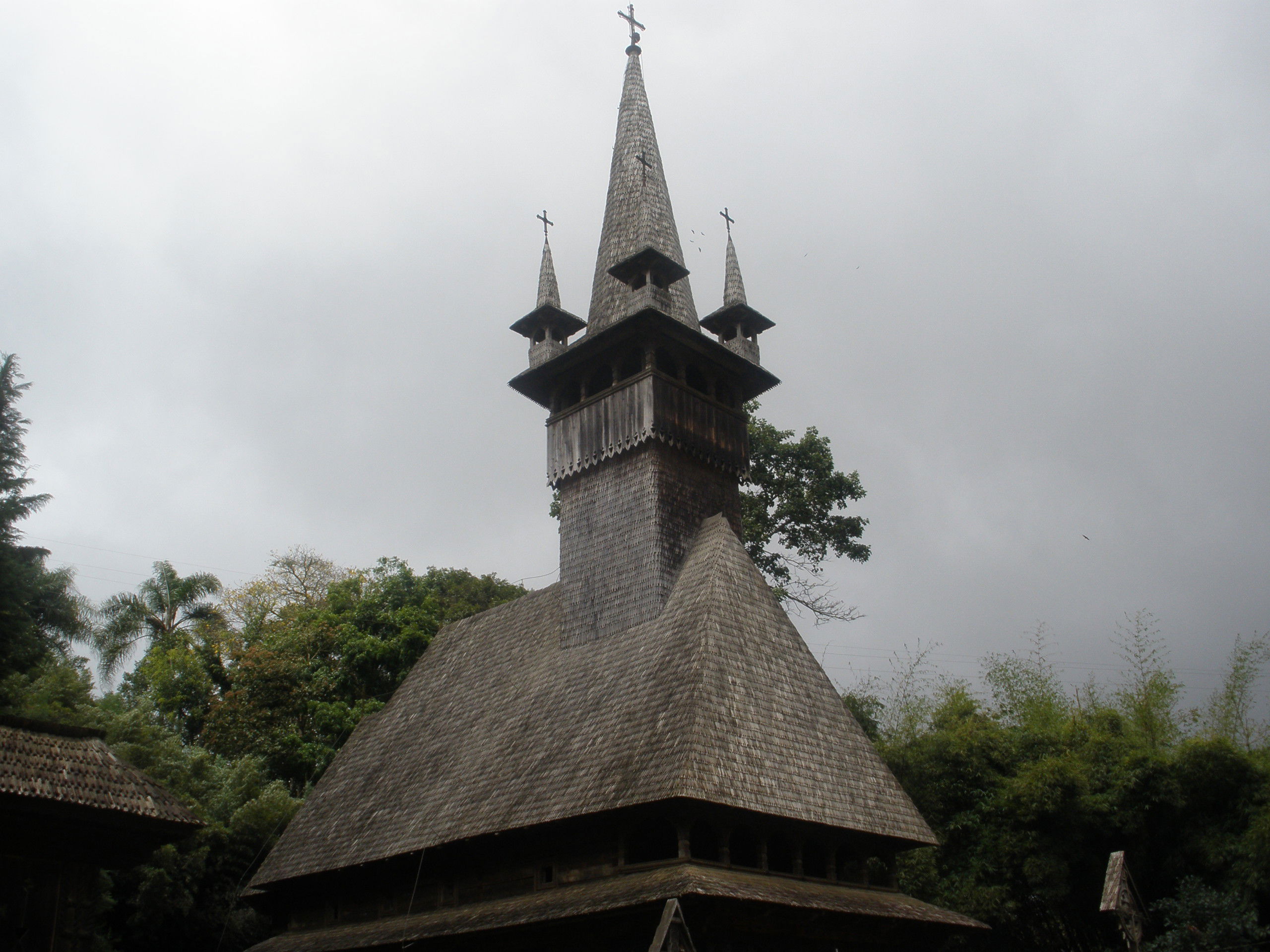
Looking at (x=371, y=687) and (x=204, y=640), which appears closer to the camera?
(x=371, y=687)

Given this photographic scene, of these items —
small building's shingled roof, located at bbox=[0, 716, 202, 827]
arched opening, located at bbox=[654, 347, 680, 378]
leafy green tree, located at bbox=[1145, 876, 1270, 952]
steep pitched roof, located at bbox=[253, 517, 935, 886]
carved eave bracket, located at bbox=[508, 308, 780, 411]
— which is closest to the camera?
small building's shingled roof, located at bbox=[0, 716, 202, 827]

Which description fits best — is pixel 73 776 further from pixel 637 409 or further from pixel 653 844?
pixel 637 409

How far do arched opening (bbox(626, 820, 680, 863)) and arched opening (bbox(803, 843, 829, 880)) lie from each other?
223 cm

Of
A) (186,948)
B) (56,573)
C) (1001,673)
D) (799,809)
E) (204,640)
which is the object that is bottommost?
(186,948)

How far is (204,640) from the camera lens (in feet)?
141

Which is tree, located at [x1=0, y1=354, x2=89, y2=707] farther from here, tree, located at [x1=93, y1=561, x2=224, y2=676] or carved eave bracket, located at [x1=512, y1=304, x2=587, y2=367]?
tree, located at [x1=93, y1=561, x2=224, y2=676]

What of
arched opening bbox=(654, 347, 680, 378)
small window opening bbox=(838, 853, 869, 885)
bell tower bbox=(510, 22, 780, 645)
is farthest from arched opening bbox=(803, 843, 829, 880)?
arched opening bbox=(654, 347, 680, 378)

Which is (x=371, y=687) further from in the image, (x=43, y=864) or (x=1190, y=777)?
(x=1190, y=777)

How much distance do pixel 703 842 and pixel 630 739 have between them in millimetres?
2364

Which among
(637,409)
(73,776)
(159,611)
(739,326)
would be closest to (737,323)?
(739,326)

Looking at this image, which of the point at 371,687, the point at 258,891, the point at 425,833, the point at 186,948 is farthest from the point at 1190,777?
the point at 371,687

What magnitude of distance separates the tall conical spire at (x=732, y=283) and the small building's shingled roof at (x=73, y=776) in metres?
15.9

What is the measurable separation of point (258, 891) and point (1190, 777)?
1937cm

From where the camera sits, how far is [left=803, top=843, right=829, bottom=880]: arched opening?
17.5 meters
